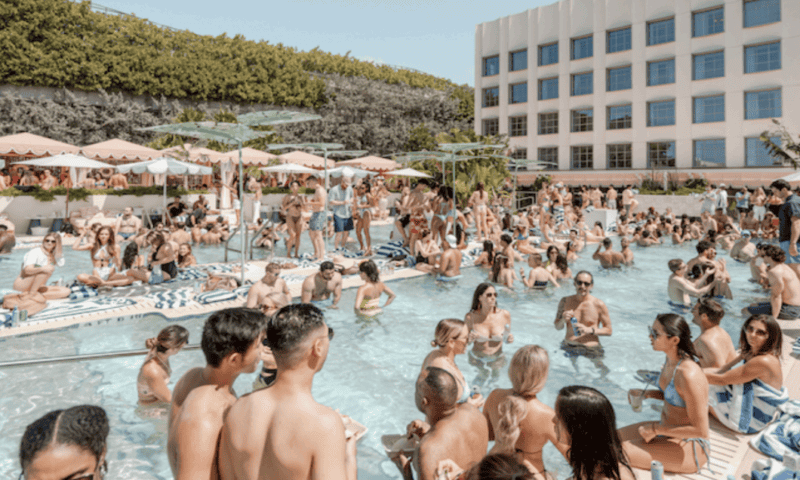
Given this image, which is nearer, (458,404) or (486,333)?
(458,404)

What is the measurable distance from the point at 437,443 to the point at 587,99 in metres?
34.3

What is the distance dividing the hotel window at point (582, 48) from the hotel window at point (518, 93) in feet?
12.6

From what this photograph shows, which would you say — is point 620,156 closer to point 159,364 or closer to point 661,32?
point 661,32

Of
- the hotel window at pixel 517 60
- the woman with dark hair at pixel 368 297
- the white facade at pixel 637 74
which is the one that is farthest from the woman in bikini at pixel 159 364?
the hotel window at pixel 517 60

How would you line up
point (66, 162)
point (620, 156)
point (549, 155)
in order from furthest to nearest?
point (549, 155), point (620, 156), point (66, 162)

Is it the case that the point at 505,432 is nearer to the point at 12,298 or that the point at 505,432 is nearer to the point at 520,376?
the point at 520,376

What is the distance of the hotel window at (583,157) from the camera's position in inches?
1323

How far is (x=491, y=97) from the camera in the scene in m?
38.4

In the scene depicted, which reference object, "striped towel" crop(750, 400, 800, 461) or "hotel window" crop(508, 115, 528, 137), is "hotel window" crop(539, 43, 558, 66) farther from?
"striped towel" crop(750, 400, 800, 461)

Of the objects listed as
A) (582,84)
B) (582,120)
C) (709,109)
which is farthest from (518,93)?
(709,109)

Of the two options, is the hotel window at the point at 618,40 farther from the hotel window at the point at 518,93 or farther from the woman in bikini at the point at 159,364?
the woman in bikini at the point at 159,364

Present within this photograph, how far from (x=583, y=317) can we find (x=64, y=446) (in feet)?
18.7

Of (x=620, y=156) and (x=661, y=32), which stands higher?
(x=661, y=32)

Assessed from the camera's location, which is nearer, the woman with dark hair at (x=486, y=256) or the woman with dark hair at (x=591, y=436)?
the woman with dark hair at (x=591, y=436)
